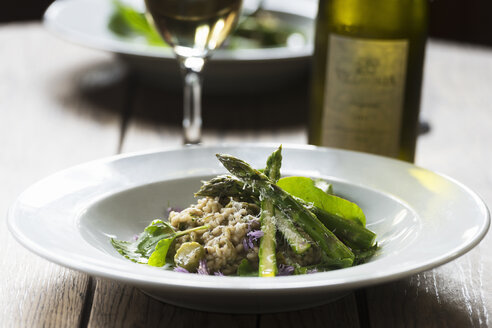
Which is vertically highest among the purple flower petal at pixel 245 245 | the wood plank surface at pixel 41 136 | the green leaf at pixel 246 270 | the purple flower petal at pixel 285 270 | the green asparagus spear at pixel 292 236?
the green asparagus spear at pixel 292 236

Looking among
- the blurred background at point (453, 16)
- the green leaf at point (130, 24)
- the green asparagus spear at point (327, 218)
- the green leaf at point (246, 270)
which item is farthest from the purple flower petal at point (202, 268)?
the blurred background at point (453, 16)

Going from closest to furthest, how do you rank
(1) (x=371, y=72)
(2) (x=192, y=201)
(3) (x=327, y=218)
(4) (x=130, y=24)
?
(3) (x=327, y=218) → (2) (x=192, y=201) → (1) (x=371, y=72) → (4) (x=130, y=24)

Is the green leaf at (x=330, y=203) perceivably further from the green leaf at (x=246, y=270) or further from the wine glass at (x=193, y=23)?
the wine glass at (x=193, y=23)

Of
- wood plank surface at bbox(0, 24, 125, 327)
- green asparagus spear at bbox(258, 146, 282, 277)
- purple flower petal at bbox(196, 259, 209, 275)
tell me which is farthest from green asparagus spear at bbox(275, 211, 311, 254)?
wood plank surface at bbox(0, 24, 125, 327)

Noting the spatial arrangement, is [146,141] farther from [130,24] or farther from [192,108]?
[130,24]

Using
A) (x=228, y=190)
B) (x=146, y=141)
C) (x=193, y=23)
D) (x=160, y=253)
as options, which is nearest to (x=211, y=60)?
(x=146, y=141)

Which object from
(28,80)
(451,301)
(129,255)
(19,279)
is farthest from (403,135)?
(28,80)
